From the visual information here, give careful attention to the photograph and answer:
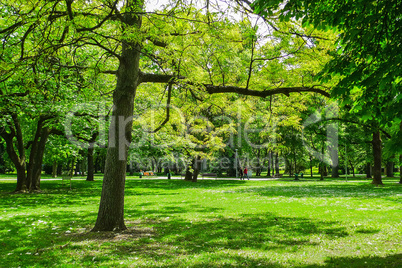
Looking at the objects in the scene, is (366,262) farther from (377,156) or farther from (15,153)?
(377,156)

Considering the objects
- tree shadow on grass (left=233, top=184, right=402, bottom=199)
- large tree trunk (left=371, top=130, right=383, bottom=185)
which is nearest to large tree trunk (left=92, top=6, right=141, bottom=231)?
tree shadow on grass (left=233, top=184, right=402, bottom=199)

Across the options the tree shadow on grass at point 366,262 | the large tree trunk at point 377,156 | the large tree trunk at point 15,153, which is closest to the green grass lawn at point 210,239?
the tree shadow on grass at point 366,262

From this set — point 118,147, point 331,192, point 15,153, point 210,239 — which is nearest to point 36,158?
point 15,153

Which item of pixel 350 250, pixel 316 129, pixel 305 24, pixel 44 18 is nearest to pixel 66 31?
pixel 44 18

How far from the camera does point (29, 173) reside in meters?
19.1

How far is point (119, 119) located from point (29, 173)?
48.5 feet

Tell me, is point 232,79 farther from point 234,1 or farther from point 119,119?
point 119,119

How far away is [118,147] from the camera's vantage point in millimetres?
7719

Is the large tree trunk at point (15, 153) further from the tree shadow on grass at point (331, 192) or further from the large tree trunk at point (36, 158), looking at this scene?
the tree shadow on grass at point (331, 192)

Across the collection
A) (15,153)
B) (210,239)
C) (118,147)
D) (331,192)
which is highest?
(15,153)

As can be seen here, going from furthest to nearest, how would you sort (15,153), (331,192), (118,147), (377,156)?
(377,156) < (331,192) < (15,153) < (118,147)

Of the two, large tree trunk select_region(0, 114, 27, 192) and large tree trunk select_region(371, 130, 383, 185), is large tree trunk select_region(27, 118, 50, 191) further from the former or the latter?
large tree trunk select_region(371, 130, 383, 185)

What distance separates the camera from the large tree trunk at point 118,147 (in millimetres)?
7652

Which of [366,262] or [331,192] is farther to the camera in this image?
[331,192]
